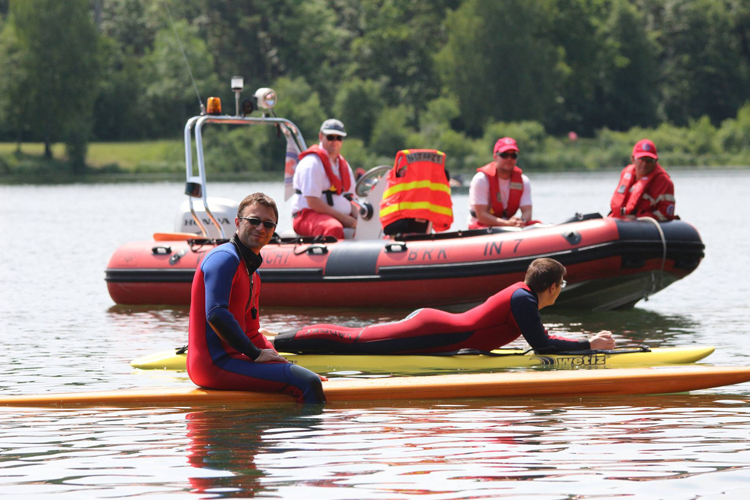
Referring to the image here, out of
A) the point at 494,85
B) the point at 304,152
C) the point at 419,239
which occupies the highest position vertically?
the point at 494,85

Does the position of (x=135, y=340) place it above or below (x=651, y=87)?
below

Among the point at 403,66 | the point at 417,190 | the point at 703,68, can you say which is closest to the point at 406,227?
the point at 417,190

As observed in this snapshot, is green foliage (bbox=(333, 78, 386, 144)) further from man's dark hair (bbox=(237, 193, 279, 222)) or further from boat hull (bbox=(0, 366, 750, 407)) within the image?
man's dark hair (bbox=(237, 193, 279, 222))

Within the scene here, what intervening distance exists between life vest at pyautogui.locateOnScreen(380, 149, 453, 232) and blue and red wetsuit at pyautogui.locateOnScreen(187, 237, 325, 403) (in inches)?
182

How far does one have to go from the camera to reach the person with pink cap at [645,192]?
1089 centimetres

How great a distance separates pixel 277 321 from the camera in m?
11.1

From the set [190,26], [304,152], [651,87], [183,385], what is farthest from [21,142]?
[183,385]

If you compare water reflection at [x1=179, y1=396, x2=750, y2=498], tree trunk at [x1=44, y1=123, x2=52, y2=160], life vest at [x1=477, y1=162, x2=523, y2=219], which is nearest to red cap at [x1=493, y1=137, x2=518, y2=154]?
life vest at [x1=477, y1=162, x2=523, y2=219]

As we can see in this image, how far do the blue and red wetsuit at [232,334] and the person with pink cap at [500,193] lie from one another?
4.94 metres

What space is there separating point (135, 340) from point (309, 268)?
1900 millimetres

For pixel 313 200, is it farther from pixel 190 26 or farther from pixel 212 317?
pixel 190 26

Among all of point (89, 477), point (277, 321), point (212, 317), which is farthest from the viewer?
point (277, 321)

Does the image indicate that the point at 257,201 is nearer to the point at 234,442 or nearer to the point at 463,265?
the point at 234,442

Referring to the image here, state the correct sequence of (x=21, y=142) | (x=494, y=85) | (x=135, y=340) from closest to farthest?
(x=135, y=340) < (x=21, y=142) < (x=494, y=85)
